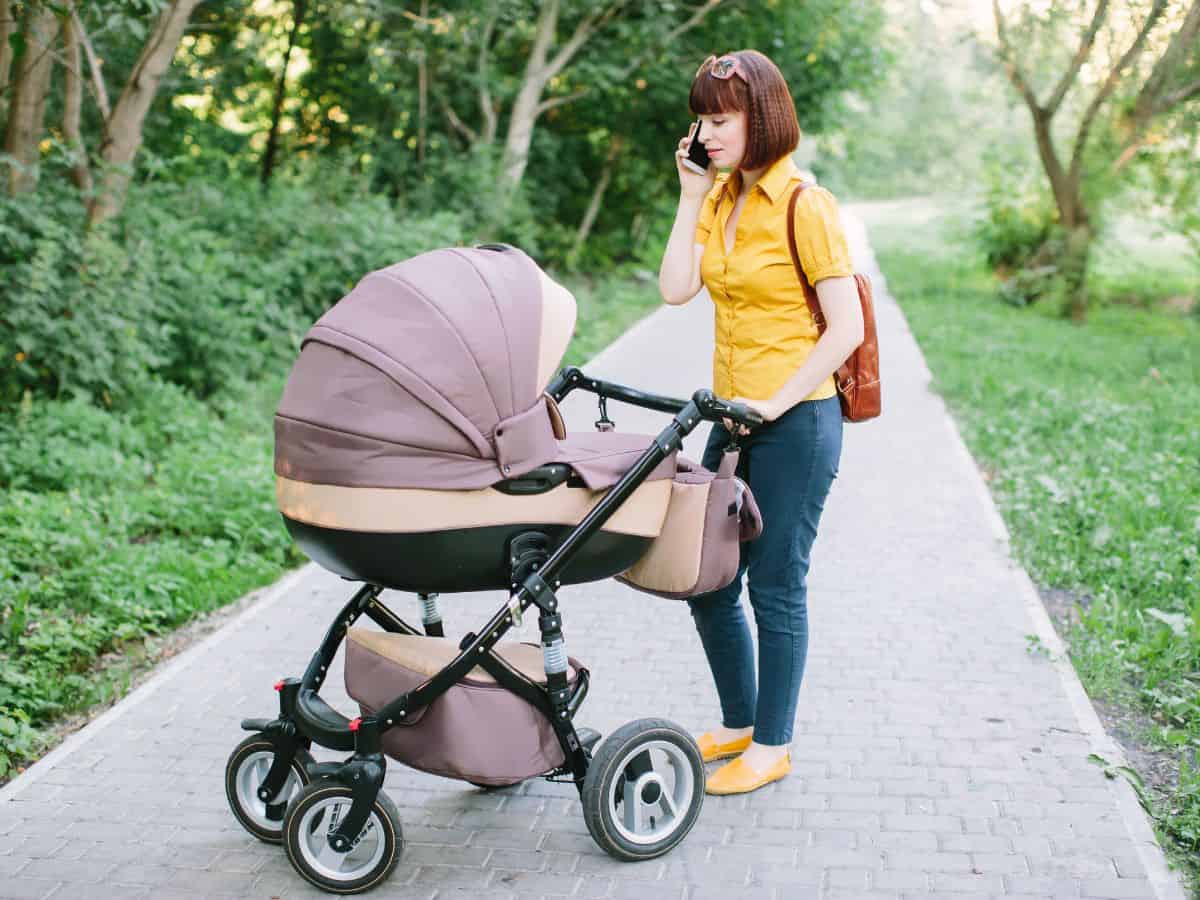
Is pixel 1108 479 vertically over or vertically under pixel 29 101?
under

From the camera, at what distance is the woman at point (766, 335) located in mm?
3586

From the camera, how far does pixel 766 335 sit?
375 cm

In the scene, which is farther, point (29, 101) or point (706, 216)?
point (29, 101)

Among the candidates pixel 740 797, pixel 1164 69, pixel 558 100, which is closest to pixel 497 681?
pixel 740 797

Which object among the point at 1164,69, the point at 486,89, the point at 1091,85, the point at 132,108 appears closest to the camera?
the point at 132,108

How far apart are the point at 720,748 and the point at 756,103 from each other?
6.72ft

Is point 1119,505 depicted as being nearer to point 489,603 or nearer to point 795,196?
point 489,603

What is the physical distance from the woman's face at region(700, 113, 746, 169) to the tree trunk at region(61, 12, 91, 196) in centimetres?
681

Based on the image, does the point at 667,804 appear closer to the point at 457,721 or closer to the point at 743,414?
the point at 457,721

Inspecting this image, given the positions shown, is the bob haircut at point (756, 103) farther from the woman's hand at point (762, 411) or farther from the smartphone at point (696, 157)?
the woman's hand at point (762, 411)

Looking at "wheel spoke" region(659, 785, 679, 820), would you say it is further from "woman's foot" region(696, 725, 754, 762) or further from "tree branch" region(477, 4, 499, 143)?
"tree branch" region(477, 4, 499, 143)

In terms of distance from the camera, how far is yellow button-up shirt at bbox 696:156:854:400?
360 cm

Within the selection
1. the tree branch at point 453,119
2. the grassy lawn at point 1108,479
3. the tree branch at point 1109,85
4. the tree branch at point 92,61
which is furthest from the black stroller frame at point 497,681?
the tree branch at point 453,119

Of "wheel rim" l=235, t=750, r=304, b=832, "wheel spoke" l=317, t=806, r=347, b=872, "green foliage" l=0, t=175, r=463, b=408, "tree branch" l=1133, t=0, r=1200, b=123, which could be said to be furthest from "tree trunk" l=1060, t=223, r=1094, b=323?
"wheel spoke" l=317, t=806, r=347, b=872
